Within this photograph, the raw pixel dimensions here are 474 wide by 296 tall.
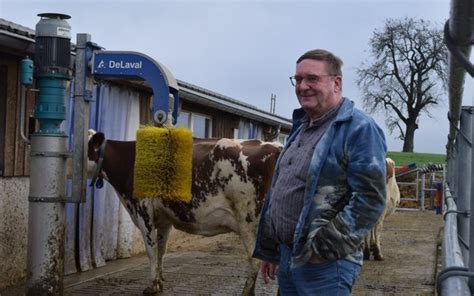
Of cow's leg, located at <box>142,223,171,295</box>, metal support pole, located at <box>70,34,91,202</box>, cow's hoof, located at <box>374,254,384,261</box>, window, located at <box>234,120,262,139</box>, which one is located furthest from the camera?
window, located at <box>234,120,262,139</box>

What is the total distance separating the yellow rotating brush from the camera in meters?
6.28

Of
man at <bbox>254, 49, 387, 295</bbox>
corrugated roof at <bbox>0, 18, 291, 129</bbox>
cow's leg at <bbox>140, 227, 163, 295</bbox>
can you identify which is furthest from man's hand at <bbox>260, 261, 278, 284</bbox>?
corrugated roof at <bbox>0, 18, 291, 129</bbox>

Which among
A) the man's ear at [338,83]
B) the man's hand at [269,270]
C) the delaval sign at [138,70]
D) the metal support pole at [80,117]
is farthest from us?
the metal support pole at [80,117]

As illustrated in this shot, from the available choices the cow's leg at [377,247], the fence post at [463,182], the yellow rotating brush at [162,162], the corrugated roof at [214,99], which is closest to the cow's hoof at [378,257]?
the cow's leg at [377,247]

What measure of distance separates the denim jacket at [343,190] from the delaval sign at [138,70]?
330cm

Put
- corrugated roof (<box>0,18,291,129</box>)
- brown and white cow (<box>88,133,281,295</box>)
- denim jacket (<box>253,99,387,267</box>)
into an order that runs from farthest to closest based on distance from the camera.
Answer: brown and white cow (<box>88,133,281,295</box>) < corrugated roof (<box>0,18,291,129</box>) < denim jacket (<box>253,99,387,267</box>)

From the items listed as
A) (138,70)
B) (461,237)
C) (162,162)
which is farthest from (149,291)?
(461,237)

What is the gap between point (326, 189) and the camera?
3.31 meters

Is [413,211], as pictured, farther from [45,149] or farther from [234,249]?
[45,149]

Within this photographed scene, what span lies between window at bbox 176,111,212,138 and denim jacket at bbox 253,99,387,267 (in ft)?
31.0

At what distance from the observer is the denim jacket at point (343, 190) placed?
→ 3.17 metres

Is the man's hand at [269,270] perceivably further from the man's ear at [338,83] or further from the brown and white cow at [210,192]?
the brown and white cow at [210,192]

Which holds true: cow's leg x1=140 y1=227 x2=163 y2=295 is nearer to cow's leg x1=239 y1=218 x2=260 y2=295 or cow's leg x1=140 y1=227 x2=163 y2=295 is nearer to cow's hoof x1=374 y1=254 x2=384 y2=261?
cow's leg x1=239 y1=218 x2=260 y2=295

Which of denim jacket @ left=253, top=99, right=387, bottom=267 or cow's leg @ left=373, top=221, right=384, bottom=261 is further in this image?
cow's leg @ left=373, top=221, right=384, bottom=261
